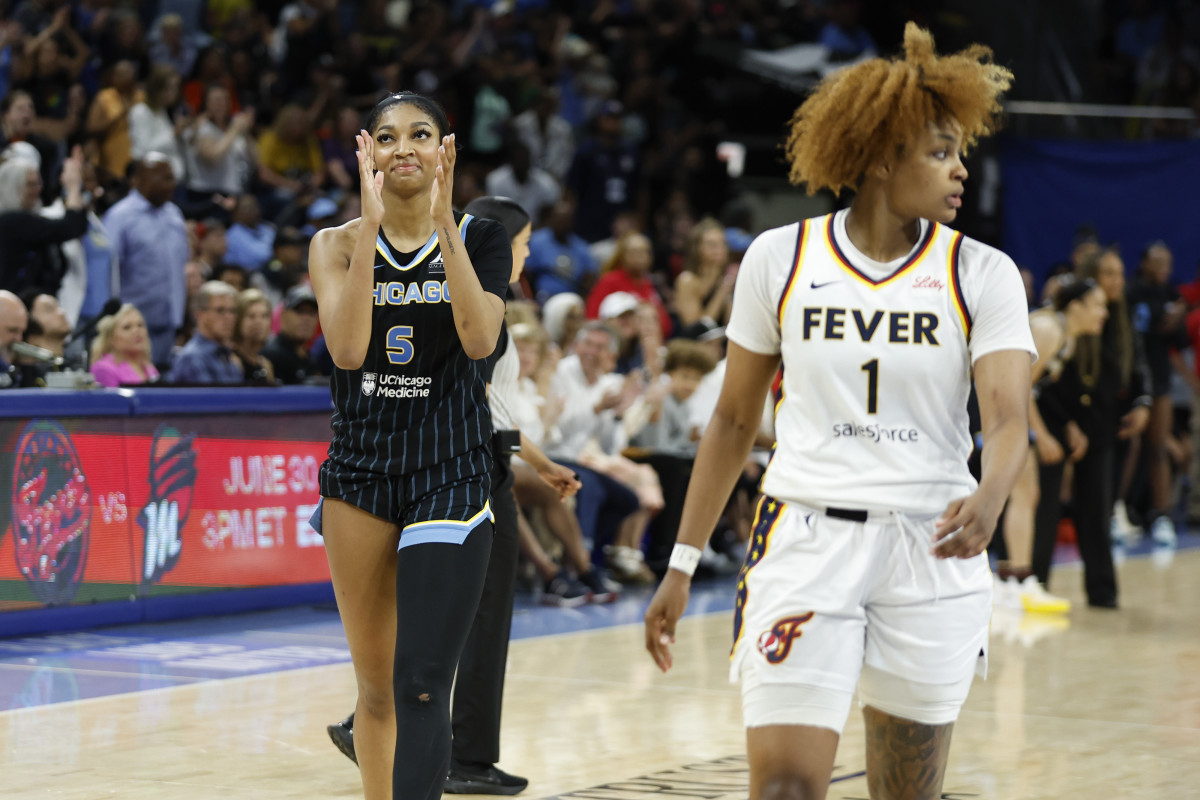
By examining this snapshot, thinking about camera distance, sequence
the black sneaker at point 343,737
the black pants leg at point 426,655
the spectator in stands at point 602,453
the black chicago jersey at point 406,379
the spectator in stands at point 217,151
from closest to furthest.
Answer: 1. the black pants leg at point 426,655
2. the black chicago jersey at point 406,379
3. the black sneaker at point 343,737
4. the spectator in stands at point 602,453
5. the spectator in stands at point 217,151

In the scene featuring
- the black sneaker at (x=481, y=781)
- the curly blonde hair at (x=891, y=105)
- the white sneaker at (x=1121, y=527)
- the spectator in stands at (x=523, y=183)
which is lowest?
the white sneaker at (x=1121, y=527)

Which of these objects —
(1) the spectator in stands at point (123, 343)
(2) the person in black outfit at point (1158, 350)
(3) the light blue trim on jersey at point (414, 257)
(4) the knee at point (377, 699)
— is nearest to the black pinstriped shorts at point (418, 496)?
(4) the knee at point (377, 699)

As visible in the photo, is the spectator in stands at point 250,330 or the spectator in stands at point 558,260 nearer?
the spectator in stands at point 250,330

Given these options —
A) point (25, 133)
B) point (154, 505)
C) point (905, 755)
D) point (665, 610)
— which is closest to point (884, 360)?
point (665, 610)

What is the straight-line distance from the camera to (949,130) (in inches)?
139

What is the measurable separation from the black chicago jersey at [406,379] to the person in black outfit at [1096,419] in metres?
7.16

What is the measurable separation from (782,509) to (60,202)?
8.38 meters

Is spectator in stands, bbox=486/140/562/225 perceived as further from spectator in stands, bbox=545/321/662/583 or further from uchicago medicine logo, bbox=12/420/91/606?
uchicago medicine logo, bbox=12/420/91/606

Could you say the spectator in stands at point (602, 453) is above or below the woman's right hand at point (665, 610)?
below

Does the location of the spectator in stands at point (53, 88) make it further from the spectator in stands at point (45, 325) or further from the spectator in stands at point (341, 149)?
the spectator in stands at point (45, 325)

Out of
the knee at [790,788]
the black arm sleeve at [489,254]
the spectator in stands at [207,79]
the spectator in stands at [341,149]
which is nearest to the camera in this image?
the knee at [790,788]

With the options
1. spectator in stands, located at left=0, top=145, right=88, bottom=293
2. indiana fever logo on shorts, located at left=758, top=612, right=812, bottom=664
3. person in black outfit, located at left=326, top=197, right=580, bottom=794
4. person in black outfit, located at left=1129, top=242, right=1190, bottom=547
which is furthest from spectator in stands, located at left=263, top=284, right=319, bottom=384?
indiana fever logo on shorts, located at left=758, top=612, right=812, bottom=664

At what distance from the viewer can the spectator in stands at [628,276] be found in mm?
14094

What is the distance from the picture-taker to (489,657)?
564 centimetres
